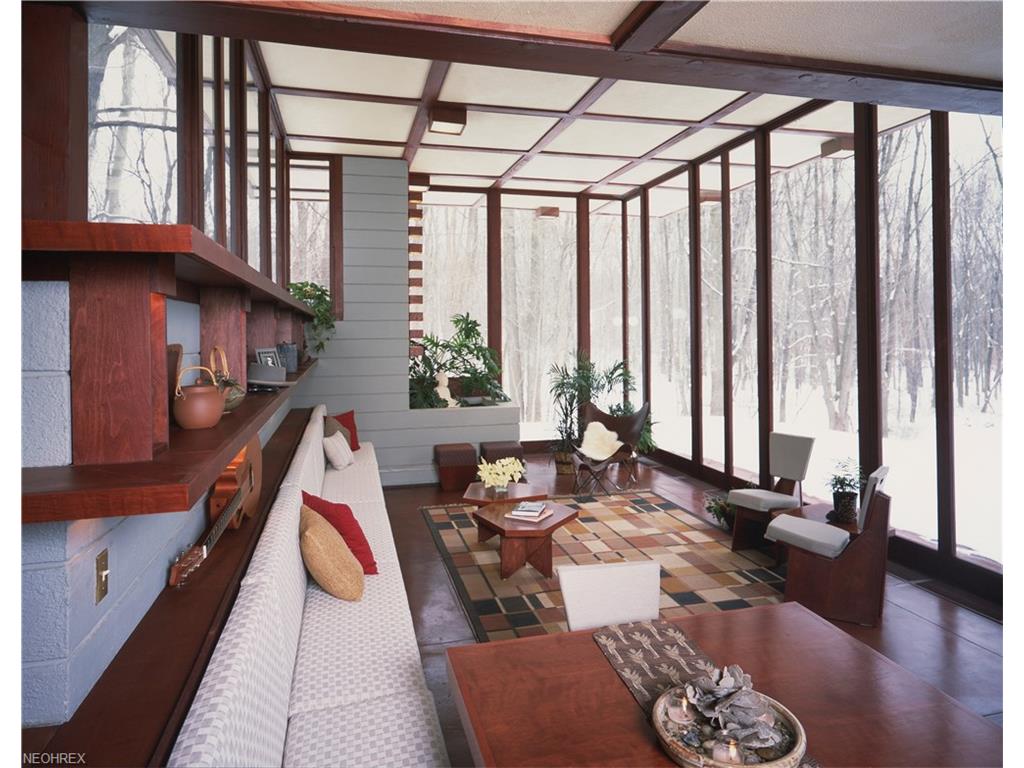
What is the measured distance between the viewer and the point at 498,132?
5484 millimetres

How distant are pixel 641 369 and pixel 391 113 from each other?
433cm

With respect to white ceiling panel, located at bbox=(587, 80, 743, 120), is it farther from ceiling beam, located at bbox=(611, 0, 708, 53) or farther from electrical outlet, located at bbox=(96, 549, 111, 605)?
electrical outlet, located at bbox=(96, 549, 111, 605)

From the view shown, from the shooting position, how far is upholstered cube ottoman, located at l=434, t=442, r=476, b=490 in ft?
20.3

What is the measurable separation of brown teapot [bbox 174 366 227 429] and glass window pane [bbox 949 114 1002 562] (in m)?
4.03

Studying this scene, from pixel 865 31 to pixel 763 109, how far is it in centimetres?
334

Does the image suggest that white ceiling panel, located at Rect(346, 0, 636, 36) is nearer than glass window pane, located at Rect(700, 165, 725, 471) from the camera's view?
Yes

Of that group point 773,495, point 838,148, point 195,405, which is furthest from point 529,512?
point 838,148

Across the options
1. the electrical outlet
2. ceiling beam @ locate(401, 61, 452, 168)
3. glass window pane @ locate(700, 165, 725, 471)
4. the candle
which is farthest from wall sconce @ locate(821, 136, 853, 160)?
the electrical outlet

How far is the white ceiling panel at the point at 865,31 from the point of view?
1.71 meters

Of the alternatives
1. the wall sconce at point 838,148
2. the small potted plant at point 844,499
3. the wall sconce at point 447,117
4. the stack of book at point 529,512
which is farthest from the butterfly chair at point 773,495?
the wall sconce at point 447,117

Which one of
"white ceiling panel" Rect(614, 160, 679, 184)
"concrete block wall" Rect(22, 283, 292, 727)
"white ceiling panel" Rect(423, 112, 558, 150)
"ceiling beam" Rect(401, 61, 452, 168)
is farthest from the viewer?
"white ceiling panel" Rect(614, 160, 679, 184)

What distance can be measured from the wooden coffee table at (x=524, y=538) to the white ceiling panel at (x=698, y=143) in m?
3.68

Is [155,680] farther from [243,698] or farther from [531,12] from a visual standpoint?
[531,12]

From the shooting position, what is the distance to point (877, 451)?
4.31 meters
